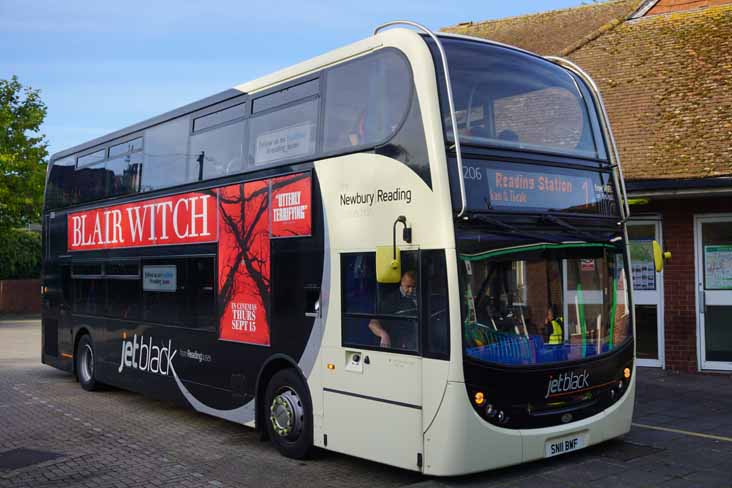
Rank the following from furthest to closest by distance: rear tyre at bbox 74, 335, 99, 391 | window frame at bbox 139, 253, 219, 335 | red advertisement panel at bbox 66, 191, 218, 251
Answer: rear tyre at bbox 74, 335, 99, 391 → red advertisement panel at bbox 66, 191, 218, 251 → window frame at bbox 139, 253, 219, 335

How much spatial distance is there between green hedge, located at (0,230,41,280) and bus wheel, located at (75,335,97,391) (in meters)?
24.8

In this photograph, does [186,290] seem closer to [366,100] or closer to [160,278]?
[160,278]

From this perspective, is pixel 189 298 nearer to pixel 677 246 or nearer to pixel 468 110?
pixel 468 110

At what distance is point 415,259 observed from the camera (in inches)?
253

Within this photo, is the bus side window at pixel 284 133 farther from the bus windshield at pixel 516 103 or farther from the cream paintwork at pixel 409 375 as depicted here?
the bus windshield at pixel 516 103

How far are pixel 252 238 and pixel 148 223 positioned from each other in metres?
2.85

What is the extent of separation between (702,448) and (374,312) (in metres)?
3.79

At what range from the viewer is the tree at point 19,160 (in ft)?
109

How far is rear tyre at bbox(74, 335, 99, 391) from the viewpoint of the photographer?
497 inches

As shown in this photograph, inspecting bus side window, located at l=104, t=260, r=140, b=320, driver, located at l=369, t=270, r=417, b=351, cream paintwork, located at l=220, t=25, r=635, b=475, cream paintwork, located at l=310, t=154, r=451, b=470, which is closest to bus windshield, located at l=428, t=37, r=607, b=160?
cream paintwork, located at l=220, t=25, r=635, b=475

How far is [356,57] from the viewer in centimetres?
731

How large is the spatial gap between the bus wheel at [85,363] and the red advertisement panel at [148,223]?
1608mm

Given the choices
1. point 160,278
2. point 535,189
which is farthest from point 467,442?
point 160,278

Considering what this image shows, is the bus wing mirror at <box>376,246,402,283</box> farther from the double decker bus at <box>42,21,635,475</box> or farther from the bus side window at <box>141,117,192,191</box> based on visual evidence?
the bus side window at <box>141,117,192,191</box>
